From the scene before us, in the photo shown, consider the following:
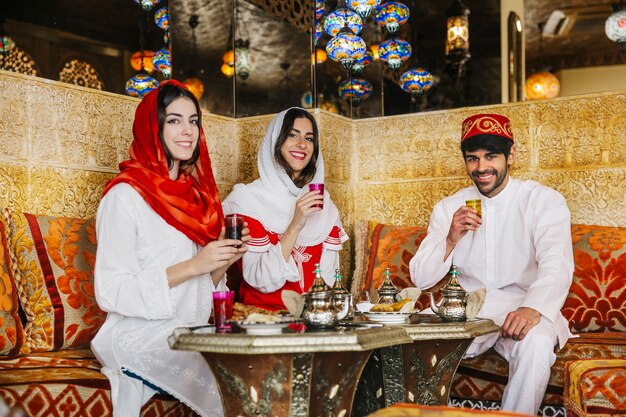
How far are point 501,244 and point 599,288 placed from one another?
572 mm

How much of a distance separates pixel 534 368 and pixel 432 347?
603 millimetres

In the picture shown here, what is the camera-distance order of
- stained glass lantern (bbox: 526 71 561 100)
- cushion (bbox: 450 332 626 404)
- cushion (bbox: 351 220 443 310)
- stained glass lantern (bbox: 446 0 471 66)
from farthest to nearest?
stained glass lantern (bbox: 526 71 561 100), stained glass lantern (bbox: 446 0 471 66), cushion (bbox: 351 220 443 310), cushion (bbox: 450 332 626 404)

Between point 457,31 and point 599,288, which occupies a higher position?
point 457,31

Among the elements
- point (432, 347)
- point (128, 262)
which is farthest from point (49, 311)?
point (432, 347)

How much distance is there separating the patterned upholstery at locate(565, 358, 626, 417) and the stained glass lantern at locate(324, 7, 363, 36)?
2975 millimetres

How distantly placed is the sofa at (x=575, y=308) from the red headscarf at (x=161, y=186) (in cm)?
137

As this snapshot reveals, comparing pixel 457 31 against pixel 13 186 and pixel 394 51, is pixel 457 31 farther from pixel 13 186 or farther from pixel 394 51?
pixel 13 186

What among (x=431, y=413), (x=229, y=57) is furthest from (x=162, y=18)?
(x=431, y=413)

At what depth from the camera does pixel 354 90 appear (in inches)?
235

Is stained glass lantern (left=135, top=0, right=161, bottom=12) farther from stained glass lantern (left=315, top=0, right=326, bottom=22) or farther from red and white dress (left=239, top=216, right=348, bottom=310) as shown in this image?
red and white dress (left=239, top=216, right=348, bottom=310)

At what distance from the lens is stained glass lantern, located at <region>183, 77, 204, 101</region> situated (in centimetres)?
520

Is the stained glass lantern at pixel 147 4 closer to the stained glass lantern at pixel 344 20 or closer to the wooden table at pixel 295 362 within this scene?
the stained glass lantern at pixel 344 20

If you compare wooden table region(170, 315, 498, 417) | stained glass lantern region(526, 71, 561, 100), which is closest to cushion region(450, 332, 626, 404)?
wooden table region(170, 315, 498, 417)

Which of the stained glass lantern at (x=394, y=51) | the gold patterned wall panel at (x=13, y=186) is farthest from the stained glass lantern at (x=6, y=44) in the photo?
the stained glass lantern at (x=394, y=51)
